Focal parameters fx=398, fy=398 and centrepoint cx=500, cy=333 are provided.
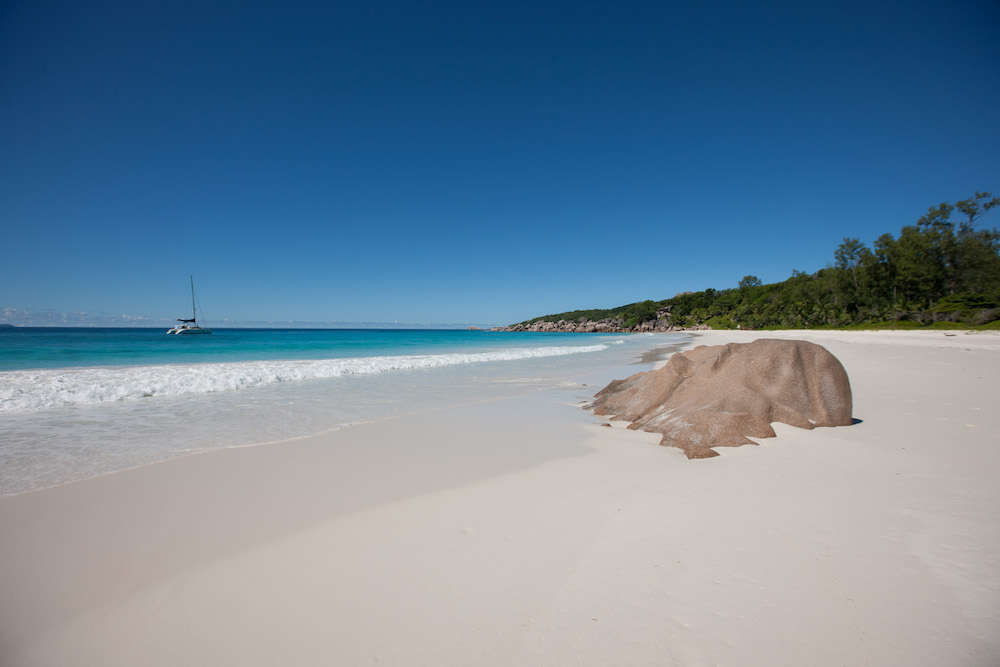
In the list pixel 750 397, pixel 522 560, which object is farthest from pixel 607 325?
pixel 522 560

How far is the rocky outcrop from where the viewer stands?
5.88 meters

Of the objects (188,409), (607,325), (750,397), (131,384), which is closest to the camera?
A: (750,397)

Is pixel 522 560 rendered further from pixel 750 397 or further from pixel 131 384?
pixel 131 384

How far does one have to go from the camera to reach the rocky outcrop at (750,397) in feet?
19.3

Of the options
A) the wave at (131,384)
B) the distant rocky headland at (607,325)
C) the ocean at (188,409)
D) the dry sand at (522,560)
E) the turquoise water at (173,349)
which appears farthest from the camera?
the distant rocky headland at (607,325)

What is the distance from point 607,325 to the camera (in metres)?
151

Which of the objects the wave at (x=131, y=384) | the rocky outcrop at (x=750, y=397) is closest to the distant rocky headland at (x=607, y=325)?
the wave at (x=131, y=384)

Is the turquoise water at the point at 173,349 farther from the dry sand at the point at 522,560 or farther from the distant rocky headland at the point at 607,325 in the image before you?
the distant rocky headland at the point at 607,325


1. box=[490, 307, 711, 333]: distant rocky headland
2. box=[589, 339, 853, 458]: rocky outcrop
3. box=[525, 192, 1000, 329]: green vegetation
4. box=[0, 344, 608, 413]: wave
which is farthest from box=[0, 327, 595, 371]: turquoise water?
box=[490, 307, 711, 333]: distant rocky headland

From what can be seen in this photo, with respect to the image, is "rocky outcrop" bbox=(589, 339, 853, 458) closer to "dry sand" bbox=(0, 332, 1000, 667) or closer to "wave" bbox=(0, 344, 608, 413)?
"dry sand" bbox=(0, 332, 1000, 667)

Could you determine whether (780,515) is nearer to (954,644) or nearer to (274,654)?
(954,644)

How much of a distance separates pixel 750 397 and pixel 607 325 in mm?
148877

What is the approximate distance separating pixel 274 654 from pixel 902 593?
3765 millimetres

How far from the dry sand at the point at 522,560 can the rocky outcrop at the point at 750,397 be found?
48 centimetres
